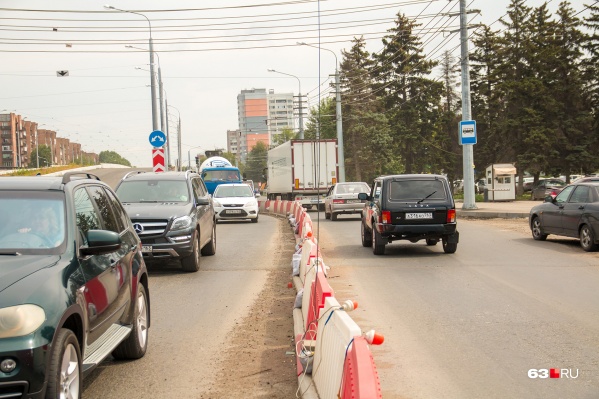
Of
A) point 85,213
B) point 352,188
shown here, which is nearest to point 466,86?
point 352,188

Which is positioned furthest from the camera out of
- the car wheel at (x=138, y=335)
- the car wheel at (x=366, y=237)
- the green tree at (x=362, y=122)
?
the green tree at (x=362, y=122)

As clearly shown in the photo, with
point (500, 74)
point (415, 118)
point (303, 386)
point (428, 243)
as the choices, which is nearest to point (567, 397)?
point (303, 386)

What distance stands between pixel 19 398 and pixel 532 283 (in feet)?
29.0

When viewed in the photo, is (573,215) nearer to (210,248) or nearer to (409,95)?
(210,248)

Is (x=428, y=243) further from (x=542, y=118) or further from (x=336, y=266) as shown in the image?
(x=542, y=118)

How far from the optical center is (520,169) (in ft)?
197

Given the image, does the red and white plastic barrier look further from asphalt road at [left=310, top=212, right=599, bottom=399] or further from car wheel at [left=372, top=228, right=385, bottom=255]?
car wheel at [left=372, top=228, right=385, bottom=255]

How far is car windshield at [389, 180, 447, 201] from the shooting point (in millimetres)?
16219

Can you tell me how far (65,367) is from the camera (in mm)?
4707

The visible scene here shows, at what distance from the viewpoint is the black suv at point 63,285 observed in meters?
4.36

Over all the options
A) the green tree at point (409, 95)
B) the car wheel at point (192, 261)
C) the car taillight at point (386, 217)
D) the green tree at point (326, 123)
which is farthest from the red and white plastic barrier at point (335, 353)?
the green tree at point (326, 123)

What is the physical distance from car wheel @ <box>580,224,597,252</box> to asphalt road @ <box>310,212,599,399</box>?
0.33 meters

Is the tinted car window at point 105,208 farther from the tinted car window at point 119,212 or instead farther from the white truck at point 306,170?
the white truck at point 306,170

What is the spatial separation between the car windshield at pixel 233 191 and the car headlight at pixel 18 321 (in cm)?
2737
